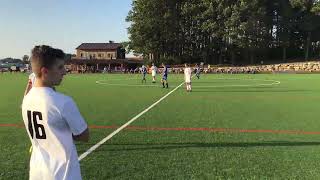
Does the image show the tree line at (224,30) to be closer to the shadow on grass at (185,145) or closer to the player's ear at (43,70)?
the shadow on grass at (185,145)

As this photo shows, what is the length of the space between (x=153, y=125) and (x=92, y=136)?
2.53 meters

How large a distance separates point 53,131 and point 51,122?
0.08 meters

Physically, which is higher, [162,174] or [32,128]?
[32,128]

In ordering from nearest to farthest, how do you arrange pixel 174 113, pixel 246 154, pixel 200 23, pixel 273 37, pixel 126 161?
pixel 126 161 < pixel 246 154 < pixel 174 113 < pixel 200 23 < pixel 273 37

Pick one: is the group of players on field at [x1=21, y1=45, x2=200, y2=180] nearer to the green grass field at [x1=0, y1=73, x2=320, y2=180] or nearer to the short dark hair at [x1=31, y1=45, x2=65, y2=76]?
the short dark hair at [x1=31, y1=45, x2=65, y2=76]

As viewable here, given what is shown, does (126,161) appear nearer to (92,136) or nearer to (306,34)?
(92,136)

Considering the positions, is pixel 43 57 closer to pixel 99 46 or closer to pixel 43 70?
pixel 43 70

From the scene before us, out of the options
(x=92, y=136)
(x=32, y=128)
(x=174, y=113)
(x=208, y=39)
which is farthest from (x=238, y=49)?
(x=32, y=128)

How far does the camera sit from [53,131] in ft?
13.8

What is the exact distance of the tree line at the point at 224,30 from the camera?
89812mm

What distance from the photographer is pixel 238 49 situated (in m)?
97.2

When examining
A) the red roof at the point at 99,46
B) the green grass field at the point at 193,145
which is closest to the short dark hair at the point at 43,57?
the green grass field at the point at 193,145

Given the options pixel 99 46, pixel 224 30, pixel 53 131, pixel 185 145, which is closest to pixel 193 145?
pixel 185 145

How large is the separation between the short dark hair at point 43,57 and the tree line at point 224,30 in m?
84.2
